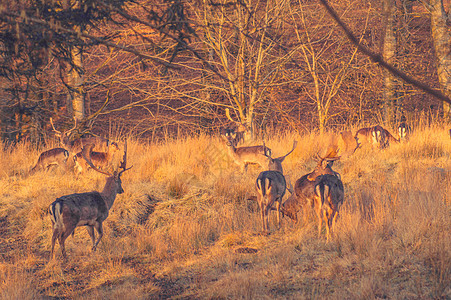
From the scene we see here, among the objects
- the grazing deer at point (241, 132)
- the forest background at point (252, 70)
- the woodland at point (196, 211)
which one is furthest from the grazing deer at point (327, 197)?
the grazing deer at point (241, 132)

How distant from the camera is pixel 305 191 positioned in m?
7.52

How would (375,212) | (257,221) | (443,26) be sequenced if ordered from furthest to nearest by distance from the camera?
(443,26) < (257,221) < (375,212)

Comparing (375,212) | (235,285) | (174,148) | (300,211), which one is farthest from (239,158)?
(235,285)

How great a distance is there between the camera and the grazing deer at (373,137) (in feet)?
43.6

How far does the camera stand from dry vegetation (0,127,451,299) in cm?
573

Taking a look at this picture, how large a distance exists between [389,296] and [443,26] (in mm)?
13390

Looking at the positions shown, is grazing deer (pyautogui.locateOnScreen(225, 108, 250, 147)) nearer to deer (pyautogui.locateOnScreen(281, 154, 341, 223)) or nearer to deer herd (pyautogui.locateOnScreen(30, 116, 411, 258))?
deer herd (pyautogui.locateOnScreen(30, 116, 411, 258))

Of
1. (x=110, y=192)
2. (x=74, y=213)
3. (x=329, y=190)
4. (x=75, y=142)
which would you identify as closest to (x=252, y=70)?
(x=75, y=142)

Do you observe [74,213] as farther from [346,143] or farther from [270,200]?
[346,143]

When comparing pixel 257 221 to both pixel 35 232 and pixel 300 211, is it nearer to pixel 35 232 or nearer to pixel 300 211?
pixel 300 211

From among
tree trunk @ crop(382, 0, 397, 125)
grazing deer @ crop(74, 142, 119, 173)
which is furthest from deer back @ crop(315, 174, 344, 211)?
tree trunk @ crop(382, 0, 397, 125)

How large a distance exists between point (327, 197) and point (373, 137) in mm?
7072

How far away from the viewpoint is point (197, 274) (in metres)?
6.52

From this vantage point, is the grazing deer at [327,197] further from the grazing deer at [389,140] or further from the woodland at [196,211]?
the grazing deer at [389,140]
